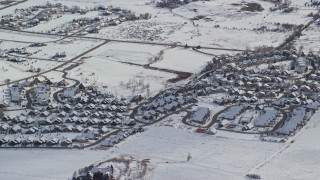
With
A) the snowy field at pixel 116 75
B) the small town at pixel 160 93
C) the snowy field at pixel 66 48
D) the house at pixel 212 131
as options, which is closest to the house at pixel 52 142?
the small town at pixel 160 93

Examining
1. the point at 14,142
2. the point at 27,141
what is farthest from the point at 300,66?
the point at 14,142

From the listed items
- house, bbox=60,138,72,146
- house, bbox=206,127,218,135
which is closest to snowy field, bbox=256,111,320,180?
house, bbox=206,127,218,135

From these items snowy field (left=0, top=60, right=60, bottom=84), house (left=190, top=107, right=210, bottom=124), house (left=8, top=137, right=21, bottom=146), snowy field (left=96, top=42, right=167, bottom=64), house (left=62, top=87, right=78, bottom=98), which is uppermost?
snowy field (left=96, top=42, right=167, bottom=64)

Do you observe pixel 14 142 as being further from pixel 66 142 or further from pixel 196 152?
pixel 196 152

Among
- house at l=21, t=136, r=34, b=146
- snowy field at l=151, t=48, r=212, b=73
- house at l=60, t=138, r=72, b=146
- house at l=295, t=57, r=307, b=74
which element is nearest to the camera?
house at l=60, t=138, r=72, b=146

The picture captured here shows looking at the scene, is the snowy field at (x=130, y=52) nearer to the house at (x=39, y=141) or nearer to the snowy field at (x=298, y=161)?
the house at (x=39, y=141)

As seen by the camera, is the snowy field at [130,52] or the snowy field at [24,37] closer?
the snowy field at [130,52]

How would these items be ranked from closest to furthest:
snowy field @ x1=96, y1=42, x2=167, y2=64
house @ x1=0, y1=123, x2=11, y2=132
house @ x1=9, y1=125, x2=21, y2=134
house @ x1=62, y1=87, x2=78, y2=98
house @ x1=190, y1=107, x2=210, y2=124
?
house @ x1=9, y1=125, x2=21, y2=134
house @ x1=0, y1=123, x2=11, y2=132
house @ x1=190, y1=107, x2=210, y2=124
house @ x1=62, y1=87, x2=78, y2=98
snowy field @ x1=96, y1=42, x2=167, y2=64

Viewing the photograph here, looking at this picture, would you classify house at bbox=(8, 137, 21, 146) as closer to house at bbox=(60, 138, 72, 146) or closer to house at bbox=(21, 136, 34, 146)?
house at bbox=(21, 136, 34, 146)
